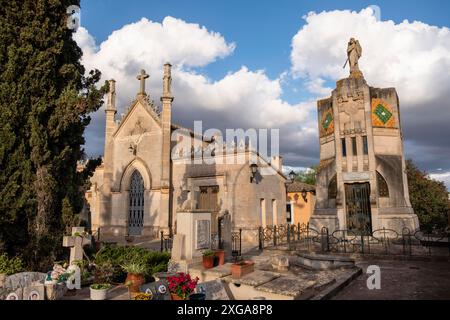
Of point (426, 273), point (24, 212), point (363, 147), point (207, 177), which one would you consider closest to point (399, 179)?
point (363, 147)

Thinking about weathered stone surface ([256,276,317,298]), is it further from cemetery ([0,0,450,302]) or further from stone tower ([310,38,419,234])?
stone tower ([310,38,419,234])

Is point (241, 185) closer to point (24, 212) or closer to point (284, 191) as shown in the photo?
point (284, 191)

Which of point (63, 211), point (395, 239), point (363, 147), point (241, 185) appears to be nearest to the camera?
point (63, 211)

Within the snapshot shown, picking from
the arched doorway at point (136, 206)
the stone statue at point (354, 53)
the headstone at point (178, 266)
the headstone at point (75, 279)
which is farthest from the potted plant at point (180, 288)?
the arched doorway at point (136, 206)

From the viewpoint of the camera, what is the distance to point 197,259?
10062 millimetres

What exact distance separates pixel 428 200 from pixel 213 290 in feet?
80.5

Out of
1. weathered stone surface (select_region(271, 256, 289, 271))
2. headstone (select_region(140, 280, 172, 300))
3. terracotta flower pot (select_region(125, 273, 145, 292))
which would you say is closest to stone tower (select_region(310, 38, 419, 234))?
weathered stone surface (select_region(271, 256, 289, 271))

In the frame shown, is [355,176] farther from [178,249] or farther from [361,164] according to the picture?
[178,249]

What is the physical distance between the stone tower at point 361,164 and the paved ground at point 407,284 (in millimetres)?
5398

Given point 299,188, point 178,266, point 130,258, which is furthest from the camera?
point 299,188

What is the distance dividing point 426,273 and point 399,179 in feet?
24.9

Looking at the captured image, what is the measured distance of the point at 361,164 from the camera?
17016 mm

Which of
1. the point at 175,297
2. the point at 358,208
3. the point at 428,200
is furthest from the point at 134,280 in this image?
the point at 428,200

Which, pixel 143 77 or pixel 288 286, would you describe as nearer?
pixel 288 286
